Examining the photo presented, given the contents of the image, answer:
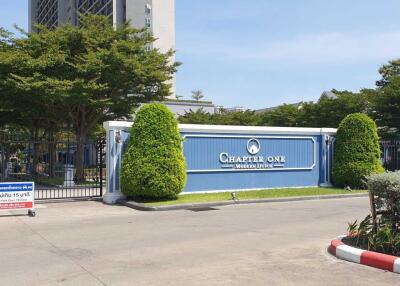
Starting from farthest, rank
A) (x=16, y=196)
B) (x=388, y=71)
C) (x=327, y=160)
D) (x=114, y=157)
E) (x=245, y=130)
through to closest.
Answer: (x=388, y=71) → (x=327, y=160) → (x=245, y=130) → (x=114, y=157) → (x=16, y=196)

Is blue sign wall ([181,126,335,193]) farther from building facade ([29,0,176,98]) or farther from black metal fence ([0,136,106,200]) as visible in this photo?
building facade ([29,0,176,98])

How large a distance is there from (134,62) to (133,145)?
1031 cm

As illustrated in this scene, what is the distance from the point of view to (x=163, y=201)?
18062 mm

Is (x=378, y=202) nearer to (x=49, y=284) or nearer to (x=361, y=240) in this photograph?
(x=361, y=240)

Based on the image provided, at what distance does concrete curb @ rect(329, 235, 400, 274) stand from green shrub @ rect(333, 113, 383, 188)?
14.6 m

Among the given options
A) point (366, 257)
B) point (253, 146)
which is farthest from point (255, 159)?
point (366, 257)

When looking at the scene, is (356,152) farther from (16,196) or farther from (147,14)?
(147,14)

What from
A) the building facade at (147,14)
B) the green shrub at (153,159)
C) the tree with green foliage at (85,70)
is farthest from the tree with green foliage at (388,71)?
the building facade at (147,14)

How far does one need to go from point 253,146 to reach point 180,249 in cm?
1320

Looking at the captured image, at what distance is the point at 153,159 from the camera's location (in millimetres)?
17891

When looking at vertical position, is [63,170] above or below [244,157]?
below

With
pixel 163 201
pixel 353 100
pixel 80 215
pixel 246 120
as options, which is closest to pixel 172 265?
pixel 80 215

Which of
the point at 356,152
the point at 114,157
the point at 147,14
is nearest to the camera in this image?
the point at 114,157

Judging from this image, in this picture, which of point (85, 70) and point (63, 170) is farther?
point (63, 170)
